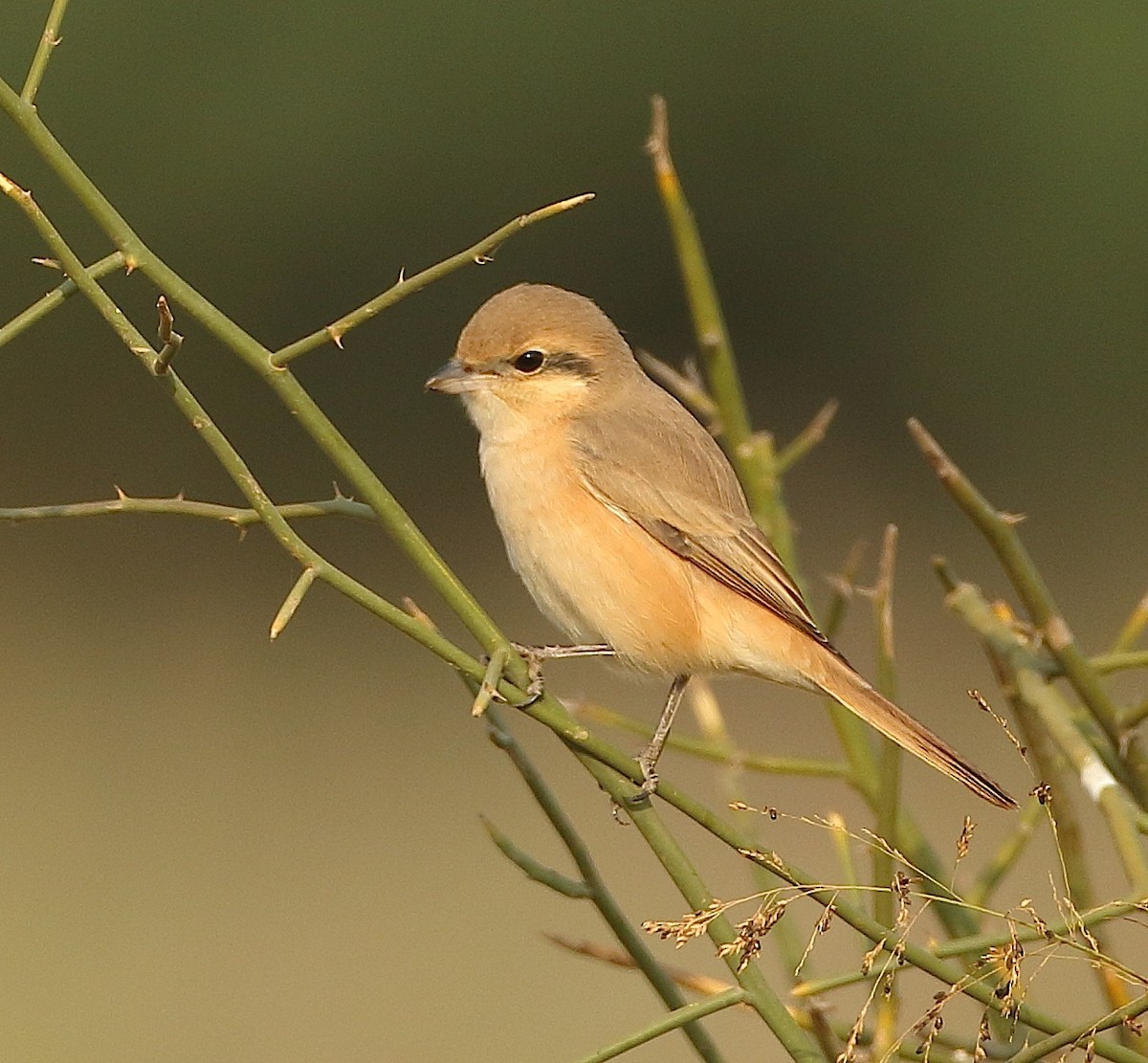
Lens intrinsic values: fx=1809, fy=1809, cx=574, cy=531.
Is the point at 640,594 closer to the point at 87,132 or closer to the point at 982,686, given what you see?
the point at 982,686

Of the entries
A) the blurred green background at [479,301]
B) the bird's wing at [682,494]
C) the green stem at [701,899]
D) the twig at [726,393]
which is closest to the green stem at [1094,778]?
the green stem at [701,899]

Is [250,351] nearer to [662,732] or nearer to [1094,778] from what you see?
[1094,778]

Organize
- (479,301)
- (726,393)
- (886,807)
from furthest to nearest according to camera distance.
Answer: (479,301)
(726,393)
(886,807)

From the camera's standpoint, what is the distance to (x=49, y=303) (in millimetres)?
1434

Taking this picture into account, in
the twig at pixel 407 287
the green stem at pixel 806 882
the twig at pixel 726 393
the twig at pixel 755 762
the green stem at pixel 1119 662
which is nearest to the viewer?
the green stem at pixel 806 882

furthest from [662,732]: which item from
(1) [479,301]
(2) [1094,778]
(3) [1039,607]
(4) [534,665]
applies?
(1) [479,301]

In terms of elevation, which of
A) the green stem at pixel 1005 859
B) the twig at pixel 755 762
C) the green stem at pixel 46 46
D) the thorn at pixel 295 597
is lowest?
the green stem at pixel 1005 859

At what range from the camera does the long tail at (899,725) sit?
7.34 feet

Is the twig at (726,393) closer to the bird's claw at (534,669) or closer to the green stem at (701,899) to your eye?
the bird's claw at (534,669)

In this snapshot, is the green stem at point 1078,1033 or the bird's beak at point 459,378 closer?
the green stem at point 1078,1033

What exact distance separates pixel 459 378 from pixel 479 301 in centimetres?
772

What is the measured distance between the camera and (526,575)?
9.70 ft

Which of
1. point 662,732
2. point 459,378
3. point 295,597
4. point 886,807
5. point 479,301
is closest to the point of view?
point 295,597

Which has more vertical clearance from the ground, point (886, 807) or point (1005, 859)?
point (886, 807)
